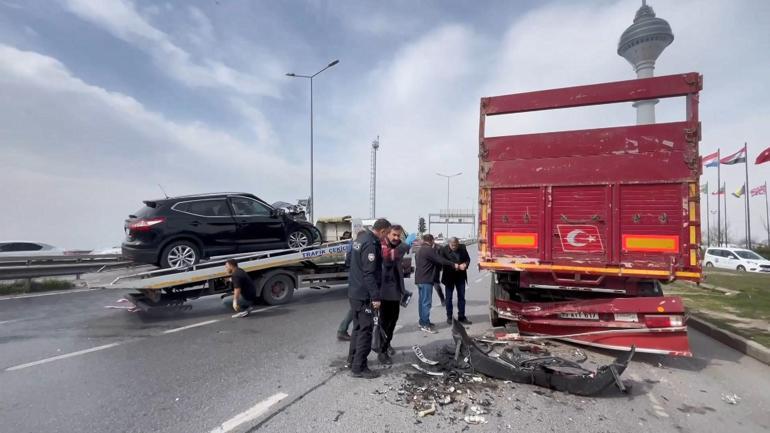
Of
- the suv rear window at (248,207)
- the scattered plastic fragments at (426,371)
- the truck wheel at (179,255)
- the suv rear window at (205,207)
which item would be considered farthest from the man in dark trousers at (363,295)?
the suv rear window at (248,207)

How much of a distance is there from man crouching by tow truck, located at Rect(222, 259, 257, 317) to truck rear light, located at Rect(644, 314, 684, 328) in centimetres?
622

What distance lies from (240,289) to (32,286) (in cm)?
794

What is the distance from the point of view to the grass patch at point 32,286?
1070cm

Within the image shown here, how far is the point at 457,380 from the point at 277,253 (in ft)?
17.8

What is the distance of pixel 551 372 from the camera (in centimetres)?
395

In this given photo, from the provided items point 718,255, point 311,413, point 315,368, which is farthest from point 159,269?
point 718,255

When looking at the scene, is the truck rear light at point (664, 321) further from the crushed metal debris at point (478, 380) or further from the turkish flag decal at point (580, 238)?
the turkish flag decal at point (580, 238)

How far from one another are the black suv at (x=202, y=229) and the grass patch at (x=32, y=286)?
242 inches

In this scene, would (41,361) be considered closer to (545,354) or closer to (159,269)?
(159,269)

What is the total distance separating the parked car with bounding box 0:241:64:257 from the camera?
1567cm

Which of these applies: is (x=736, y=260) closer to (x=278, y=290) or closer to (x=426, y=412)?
(x=278, y=290)

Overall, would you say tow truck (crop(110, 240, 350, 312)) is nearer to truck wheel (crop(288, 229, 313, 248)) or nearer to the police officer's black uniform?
truck wheel (crop(288, 229, 313, 248))

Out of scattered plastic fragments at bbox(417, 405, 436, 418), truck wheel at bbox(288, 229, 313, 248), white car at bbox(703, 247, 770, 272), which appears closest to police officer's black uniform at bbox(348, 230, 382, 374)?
scattered plastic fragments at bbox(417, 405, 436, 418)

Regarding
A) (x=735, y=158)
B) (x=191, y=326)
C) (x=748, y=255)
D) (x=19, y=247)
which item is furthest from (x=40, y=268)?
(x=735, y=158)
